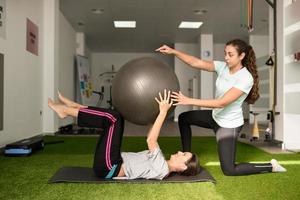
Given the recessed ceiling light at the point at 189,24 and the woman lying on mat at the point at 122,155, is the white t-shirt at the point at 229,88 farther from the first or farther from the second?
the recessed ceiling light at the point at 189,24

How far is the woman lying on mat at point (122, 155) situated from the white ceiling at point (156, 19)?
192 inches

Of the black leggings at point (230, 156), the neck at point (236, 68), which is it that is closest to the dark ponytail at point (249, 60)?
the neck at point (236, 68)

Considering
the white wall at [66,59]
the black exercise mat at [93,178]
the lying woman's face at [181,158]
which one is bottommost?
the black exercise mat at [93,178]

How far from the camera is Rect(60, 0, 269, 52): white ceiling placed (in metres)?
7.08

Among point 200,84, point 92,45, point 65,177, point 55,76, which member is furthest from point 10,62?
point 92,45

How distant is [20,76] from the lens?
5062 mm

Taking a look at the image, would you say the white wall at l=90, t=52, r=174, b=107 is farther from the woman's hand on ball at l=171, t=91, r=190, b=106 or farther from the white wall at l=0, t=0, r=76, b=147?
the woman's hand on ball at l=171, t=91, r=190, b=106

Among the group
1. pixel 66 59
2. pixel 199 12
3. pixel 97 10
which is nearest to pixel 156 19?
pixel 199 12

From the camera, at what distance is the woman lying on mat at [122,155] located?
2.47 meters

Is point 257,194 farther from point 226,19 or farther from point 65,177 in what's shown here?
point 226,19

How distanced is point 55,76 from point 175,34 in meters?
4.66

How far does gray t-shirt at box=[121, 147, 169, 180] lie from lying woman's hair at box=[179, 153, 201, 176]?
186mm

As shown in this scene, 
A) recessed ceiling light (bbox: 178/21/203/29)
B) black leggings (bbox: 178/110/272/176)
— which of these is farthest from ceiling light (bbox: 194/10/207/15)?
black leggings (bbox: 178/110/272/176)

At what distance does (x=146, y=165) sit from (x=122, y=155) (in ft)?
0.67
